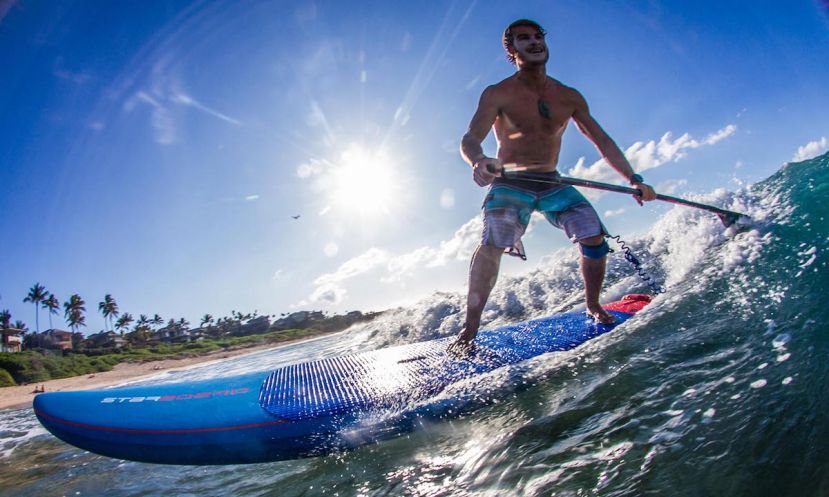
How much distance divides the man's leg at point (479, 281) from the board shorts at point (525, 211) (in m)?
0.08

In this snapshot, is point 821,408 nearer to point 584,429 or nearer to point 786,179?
point 584,429

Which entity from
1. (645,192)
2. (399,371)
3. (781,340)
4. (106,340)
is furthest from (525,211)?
(106,340)

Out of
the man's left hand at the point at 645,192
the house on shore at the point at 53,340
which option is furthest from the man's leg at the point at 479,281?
the house on shore at the point at 53,340

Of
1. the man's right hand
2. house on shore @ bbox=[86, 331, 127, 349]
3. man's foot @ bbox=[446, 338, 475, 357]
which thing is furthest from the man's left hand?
house on shore @ bbox=[86, 331, 127, 349]

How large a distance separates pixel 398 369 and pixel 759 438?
210 centimetres

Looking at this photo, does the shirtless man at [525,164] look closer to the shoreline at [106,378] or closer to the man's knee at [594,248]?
the man's knee at [594,248]

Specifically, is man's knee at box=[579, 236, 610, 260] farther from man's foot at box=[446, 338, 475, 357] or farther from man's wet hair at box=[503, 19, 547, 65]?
man's wet hair at box=[503, 19, 547, 65]

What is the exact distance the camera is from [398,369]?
2867 millimetres

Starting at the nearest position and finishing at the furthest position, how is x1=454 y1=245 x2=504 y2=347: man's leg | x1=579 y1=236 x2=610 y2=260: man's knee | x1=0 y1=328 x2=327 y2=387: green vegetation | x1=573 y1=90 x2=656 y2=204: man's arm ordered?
x1=454 y1=245 x2=504 y2=347: man's leg → x1=579 y1=236 x2=610 y2=260: man's knee → x1=573 y1=90 x2=656 y2=204: man's arm → x1=0 y1=328 x2=327 y2=387: green vegetation

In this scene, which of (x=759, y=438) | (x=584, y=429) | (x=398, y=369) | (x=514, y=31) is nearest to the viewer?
(x=759, y=438)

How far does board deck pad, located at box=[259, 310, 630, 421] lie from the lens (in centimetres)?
239

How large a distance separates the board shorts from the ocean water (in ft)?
2.67

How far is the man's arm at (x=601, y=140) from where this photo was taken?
3328 mm

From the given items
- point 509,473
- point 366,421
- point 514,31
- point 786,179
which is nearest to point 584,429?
point 509,473
